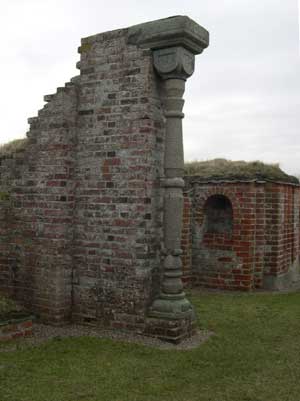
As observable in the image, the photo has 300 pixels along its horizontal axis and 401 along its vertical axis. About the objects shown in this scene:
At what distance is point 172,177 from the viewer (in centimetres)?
546

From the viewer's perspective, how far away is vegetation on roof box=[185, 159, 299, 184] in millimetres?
9312

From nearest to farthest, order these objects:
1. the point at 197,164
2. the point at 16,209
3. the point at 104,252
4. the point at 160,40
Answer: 1. the point at 160,40
2. the point at 104,252
3. the point at 16,209
4. the point at 197,164

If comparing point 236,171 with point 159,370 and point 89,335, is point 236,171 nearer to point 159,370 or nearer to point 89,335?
point 89,335

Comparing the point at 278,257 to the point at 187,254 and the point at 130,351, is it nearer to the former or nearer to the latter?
the point at 187,254

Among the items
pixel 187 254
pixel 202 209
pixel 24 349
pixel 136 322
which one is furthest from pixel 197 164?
pixel 24 349

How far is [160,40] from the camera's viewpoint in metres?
5.33

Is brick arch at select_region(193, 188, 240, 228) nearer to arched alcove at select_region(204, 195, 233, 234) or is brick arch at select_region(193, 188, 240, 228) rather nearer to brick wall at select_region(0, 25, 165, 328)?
arched alcove at select_region(204, 195, 233, 234)

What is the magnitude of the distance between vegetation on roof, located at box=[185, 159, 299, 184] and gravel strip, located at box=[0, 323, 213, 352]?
4234 mm

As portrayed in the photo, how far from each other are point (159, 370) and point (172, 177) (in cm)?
210

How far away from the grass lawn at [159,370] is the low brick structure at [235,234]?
3337 mm

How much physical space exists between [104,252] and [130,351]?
125cm

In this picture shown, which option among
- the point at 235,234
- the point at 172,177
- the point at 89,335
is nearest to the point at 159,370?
the point at 89,335

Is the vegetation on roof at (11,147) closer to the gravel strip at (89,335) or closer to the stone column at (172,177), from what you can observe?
the stone column at (172,177)

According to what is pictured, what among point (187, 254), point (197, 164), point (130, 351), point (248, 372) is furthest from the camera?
point (197, 164)
